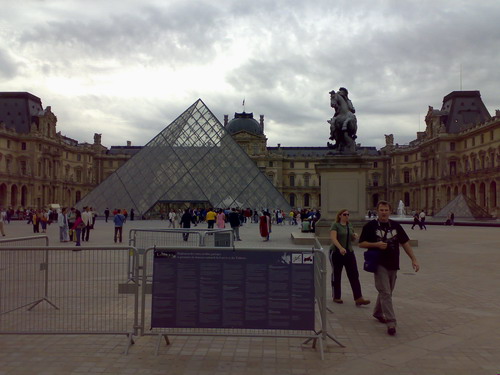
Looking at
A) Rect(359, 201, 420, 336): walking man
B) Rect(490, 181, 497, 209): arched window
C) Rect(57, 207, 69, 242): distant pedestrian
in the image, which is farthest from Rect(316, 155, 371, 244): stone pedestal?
Rect(490, 181, 497, 209): arched window

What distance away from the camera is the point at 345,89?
629 inches

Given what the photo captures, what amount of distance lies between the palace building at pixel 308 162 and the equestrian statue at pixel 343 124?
37.7 meters

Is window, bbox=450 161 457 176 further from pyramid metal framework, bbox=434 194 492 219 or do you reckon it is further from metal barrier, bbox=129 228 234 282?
metal barrier, bbox=129 228 234 282

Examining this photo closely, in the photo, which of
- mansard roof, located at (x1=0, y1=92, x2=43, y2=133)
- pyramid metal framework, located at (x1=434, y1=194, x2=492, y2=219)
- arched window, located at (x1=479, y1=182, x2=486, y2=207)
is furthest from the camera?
mansard roof, located at (x1=0, y1=92, x2=43, y2=133)

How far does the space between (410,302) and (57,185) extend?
7059cm

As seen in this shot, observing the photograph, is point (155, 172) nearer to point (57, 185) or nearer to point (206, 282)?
point (206, 282)

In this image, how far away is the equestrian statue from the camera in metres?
15.5

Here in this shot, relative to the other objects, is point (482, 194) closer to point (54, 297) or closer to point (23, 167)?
point (54, 297)

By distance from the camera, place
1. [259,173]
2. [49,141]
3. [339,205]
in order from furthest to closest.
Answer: [49,141] → [259,173] → [339,205]

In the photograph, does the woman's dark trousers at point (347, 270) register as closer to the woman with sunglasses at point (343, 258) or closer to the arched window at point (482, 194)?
→ the woman with sunglasses at point (343, 258)

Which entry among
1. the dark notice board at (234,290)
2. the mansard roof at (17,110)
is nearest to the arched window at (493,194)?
the dark notice board at (234,290)

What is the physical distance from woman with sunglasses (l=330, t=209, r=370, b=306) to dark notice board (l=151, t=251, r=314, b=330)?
2.17 meters

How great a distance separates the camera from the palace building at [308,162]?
56938mm

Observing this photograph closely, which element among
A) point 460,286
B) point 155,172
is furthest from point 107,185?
point 460,286
